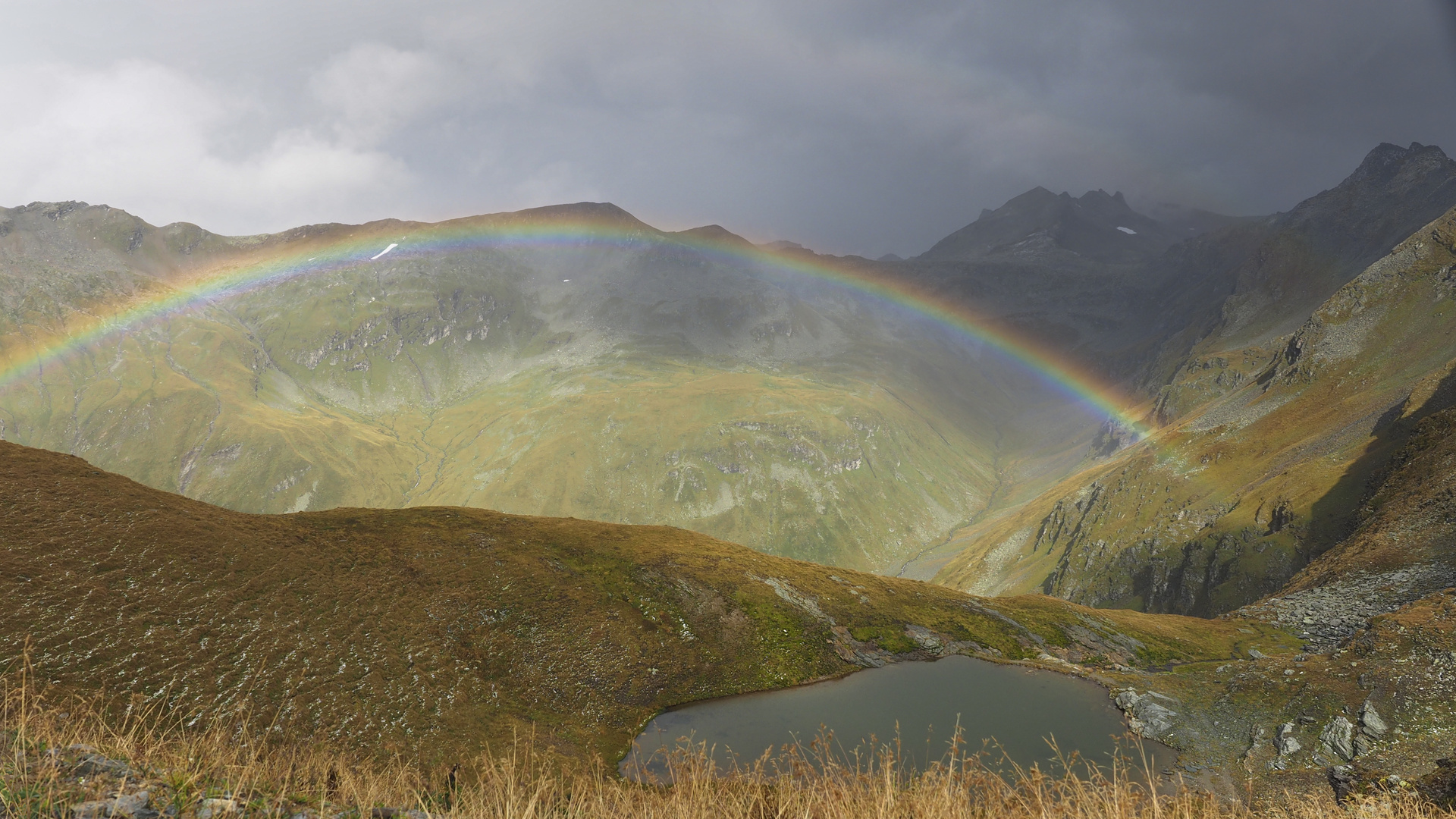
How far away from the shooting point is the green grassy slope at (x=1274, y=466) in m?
87.4

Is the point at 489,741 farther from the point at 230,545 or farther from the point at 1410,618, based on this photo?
the point at 1410,618

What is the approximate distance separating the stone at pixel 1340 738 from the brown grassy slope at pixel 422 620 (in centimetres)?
2136

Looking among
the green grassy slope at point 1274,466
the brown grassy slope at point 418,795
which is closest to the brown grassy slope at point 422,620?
the brown grassy slope at point 418,795

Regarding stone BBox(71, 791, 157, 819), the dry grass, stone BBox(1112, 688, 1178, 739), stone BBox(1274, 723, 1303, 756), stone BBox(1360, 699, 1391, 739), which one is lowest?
stone BBox(1112, 688, 1178, 739)

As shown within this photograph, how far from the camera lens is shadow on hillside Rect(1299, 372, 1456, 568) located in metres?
76.6

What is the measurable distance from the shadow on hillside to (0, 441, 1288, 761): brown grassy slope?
32.6m

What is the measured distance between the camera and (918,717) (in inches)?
1501

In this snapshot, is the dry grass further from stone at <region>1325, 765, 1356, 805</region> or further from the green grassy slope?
the green grassy slope

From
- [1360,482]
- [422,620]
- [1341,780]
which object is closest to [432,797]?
[422,620]

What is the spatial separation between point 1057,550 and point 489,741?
187475 mm

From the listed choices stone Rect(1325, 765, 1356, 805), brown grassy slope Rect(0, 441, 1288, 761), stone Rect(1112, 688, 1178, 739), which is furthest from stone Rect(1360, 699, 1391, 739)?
brown grassy slope Rect(0, 441, 1288, 761)

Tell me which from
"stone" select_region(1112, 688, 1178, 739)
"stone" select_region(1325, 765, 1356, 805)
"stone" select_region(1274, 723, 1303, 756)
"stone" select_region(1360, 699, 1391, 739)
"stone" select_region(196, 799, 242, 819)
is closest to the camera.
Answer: "stone" select_region(196, 799, 242, 819)

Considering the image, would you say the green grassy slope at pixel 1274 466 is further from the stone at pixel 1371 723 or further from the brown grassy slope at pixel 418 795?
the brown grassy slope at pixel 418 795

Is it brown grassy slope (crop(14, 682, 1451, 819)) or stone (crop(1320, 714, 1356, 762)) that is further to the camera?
stone (crop(1320, 714, 1356, 762))
